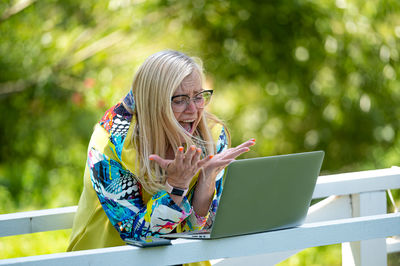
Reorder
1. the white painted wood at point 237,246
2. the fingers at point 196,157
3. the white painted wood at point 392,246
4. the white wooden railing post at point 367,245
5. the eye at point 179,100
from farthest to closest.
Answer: the white painted wood at point 392,246 < the white wooden railing post at point 367,245 < the eye at point 179,100 < the fingers at point 196,157 < the white painted wood at point 237,246

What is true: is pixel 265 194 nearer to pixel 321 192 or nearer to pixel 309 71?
pixel 321 192

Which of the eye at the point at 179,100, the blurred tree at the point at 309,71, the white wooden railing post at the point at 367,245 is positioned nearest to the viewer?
the eye at the point at 179,100

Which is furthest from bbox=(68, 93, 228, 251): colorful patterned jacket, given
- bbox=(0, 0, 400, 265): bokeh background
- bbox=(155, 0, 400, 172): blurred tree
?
bbox=(155, 0, 400, 172): blurred tree

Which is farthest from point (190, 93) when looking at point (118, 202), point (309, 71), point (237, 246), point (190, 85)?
point (309, 71)

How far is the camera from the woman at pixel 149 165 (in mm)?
1311

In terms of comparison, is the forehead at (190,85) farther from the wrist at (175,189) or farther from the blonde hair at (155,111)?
the wrist at (175,189)

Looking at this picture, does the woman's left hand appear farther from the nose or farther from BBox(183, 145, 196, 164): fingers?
the nose

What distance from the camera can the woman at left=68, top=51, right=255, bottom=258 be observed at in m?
1.31

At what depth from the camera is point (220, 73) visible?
445cm

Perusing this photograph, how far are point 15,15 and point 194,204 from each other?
3.18 metres

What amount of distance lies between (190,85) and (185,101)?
0.04m

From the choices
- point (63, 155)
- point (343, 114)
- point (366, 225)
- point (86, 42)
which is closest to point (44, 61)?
point (86, 42)

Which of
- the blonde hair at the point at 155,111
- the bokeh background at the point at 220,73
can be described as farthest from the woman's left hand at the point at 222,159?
the bokeh background at the point at 220,73

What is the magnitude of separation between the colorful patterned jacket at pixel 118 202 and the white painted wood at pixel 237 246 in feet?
0.81
